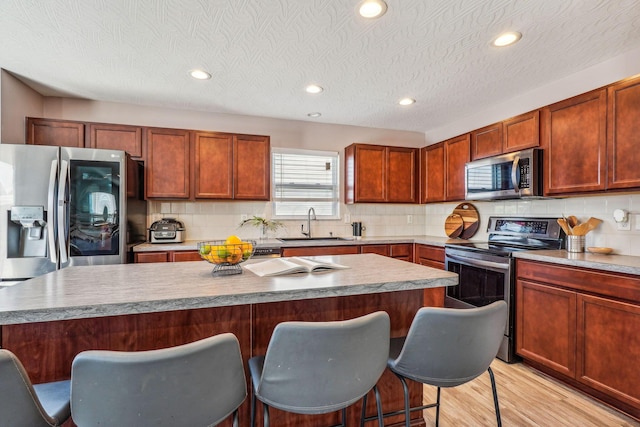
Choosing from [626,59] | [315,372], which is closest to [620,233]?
[626,59]

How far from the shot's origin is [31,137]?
118 inches

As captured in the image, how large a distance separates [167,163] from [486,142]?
3308 millimetres

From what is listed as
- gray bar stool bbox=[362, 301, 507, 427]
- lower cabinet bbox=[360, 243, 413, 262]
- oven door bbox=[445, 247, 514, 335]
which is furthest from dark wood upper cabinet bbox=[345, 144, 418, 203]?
gray bar stool bbox=[362, 301, 507, 427]

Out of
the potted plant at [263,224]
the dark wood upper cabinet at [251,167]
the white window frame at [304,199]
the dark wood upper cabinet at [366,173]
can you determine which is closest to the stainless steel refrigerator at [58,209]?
the dark wood upper cabinet at [251,167]

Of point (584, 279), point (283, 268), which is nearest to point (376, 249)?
point (584, 279)

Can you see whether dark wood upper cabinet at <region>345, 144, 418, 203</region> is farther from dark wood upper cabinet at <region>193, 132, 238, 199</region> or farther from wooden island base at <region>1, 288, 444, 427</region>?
wooden island base at <region>1, 288, 444, 427</region>

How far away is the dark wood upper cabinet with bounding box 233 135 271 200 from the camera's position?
360 centimetres

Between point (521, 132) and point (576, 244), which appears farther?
point (521, 132)

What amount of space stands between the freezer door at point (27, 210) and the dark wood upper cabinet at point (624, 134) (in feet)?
13.8

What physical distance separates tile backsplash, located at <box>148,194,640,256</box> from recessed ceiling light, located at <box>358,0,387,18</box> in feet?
7.50

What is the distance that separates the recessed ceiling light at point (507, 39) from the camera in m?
2.11

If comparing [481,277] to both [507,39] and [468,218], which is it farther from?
[507,39]

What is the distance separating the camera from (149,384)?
0.81m

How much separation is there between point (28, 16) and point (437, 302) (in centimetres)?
378
